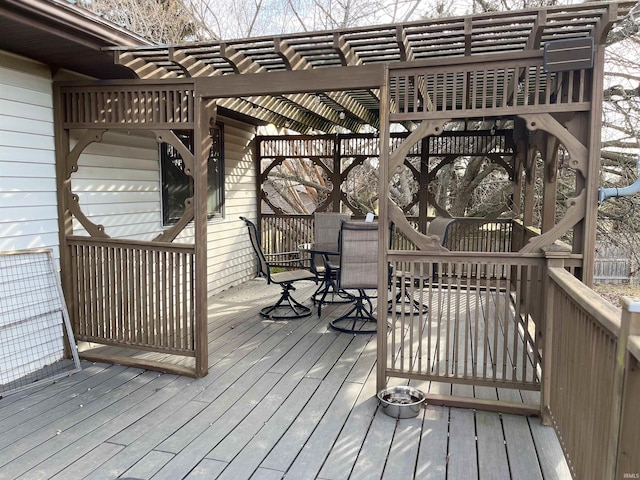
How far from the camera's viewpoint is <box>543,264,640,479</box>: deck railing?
1.42 metres

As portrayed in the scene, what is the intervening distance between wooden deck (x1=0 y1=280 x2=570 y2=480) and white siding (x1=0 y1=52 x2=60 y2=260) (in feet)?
3.64

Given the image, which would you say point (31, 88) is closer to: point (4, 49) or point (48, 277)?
point (4, 49)

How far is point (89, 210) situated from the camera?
412 cm

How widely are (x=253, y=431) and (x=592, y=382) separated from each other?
1814mm

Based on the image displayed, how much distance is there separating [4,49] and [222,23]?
27.7ft

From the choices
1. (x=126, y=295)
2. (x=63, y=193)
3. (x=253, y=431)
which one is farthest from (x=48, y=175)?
(x=253, y=431)

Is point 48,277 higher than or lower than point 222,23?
lower

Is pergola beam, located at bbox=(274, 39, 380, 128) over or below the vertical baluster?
over

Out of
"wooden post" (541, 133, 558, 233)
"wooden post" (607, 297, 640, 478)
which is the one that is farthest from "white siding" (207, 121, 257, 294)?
"wooden post" (607, 297, 640, 478)

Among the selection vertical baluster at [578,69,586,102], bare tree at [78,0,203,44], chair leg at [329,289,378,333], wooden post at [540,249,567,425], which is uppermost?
bare tree at [78,0,203,44]

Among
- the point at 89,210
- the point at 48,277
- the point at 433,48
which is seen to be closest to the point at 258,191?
the point at 89,210

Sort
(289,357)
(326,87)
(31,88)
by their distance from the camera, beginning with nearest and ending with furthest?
(326,87)
(31,88)
(289,357)

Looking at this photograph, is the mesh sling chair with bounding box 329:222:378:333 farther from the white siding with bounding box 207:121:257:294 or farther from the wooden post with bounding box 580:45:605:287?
the white siding with bounding box 207:121:257:294

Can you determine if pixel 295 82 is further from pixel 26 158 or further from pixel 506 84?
pixel 26 158
